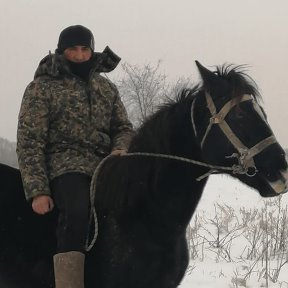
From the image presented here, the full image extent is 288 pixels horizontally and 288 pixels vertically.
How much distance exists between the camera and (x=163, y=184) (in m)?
3.24

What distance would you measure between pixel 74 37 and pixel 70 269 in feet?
5.60

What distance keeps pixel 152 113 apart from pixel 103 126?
45 cm

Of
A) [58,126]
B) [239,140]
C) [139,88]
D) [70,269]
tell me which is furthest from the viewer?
[139,88]

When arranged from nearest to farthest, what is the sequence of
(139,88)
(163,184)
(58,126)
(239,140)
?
(239,140), (163,184), (58,126), (139,88)

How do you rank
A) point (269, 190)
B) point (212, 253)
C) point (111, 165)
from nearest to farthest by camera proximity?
point (269, 190)
point (111, 165)
point (212, 253)

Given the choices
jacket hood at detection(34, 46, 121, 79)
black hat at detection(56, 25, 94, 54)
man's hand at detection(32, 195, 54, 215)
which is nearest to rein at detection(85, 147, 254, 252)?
man's hand at detection(32, 195, 54, 215)

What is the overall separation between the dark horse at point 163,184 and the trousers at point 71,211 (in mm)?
126

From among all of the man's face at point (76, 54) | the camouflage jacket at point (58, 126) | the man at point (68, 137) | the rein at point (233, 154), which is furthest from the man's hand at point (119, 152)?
the man's face at point (76, 54)

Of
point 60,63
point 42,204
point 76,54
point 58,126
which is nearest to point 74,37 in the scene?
point 76,54

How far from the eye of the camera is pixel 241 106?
9.98 ft

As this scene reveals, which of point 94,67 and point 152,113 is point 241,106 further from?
point 94,67

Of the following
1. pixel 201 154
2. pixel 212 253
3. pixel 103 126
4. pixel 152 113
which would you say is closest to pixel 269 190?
pixel 201 154

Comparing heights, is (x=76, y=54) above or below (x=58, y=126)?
above

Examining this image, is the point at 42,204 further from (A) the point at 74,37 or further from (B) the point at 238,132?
(B) the point at 238,132
